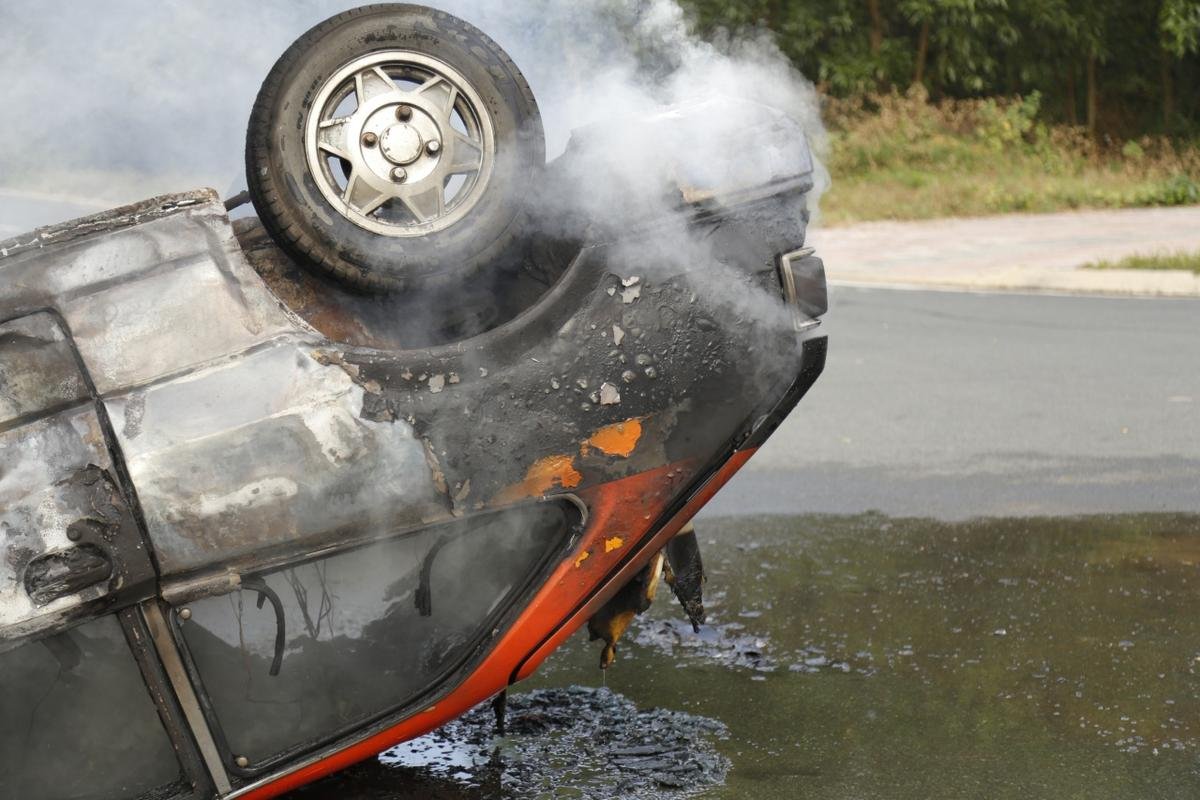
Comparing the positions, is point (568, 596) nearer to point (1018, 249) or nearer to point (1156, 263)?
point (1156, 263)

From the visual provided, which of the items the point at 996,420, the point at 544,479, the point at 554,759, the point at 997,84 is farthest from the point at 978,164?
the point at 544,479

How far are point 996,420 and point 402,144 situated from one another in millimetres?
4988

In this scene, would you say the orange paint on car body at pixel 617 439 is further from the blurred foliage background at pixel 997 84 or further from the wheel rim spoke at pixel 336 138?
the blurred foliage background at pixel 997 84

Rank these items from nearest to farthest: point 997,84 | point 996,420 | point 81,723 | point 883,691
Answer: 1. point 81,723
2. point 883,691
3. point 996,420
4. point 997,84

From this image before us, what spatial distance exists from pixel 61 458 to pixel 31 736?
538 millimetres

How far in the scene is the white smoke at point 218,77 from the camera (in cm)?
385

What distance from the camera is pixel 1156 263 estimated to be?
12250 mm

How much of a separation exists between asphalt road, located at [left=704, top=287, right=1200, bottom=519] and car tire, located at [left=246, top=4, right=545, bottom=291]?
3250 mm

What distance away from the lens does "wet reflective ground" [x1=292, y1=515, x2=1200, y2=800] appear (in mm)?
3627

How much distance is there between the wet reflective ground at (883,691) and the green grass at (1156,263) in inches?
280

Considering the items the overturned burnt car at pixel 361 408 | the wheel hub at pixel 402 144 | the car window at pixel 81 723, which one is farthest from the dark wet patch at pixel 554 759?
the wheel hub at pixel 402 144

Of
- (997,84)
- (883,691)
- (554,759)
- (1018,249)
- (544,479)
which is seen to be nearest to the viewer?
(544,479)

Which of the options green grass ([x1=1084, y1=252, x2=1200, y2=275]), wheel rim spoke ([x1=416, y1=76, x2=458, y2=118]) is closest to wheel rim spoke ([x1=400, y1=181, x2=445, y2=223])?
wheel rim spoke ([x1=416, y1=76, x2=458, y2=118])

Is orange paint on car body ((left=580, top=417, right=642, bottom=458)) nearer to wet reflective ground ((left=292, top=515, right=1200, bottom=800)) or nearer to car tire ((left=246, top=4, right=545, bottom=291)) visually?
car tire ((left=246, top=4, right=545, bottom=291))
